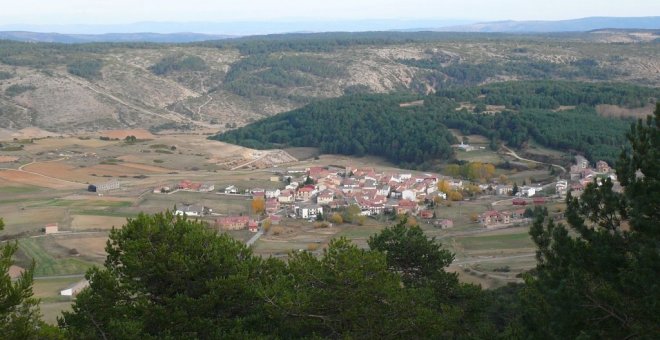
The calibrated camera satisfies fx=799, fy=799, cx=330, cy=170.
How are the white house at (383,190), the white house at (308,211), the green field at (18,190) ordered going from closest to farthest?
the white house at (308,211)
the green field at (18,190)
the white house at (383,190)

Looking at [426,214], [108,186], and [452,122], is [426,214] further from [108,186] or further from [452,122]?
[452,122]

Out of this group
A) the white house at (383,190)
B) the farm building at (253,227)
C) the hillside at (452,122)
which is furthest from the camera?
the hillside at (452,122)

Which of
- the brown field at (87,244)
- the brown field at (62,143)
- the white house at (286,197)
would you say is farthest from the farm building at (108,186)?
the brown field at (62,143)

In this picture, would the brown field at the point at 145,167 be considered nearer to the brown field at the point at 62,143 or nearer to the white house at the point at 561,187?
the brown field at the point at 62,143

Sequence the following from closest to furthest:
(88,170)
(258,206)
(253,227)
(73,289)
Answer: (73,289) → (253,227) → (258,206) → (88,170)

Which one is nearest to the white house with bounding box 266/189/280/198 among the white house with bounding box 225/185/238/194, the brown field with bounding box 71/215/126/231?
the white house with bounding box 225/185/238/194

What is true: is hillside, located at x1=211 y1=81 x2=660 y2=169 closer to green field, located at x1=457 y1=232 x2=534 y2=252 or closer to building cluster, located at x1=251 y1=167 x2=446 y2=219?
building cluster, located at x1=251 y1=167 x2=446 y2=219

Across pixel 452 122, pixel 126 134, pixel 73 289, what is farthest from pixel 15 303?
pixel 126 134
